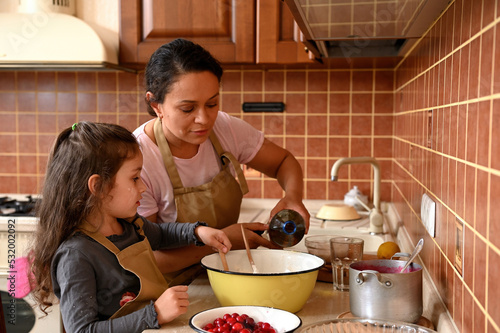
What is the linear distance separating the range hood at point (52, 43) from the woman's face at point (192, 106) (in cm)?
88

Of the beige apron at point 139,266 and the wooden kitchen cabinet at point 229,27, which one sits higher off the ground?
the wooden kitchen cabinet at point 229,27

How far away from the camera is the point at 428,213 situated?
1213mm

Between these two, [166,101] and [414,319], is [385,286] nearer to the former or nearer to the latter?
[414,319]

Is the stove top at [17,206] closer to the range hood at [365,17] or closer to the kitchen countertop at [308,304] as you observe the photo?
the kitchen countertop at [308,304]

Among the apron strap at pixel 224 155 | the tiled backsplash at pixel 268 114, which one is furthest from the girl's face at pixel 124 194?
the tiled backsplash at pixel 268 114

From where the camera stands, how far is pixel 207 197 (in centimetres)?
155

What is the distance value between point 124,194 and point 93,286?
21 cm

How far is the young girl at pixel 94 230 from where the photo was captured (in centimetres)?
112

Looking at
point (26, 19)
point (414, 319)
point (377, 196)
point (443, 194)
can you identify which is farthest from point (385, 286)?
point (26, 19)

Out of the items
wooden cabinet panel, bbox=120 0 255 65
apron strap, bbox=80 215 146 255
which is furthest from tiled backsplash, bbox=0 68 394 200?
apron strap, bbox=80 215 146 255

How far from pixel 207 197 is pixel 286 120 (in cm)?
111

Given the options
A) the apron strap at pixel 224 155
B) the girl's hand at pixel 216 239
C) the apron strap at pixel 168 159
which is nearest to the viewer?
the girl's hand at pixel 216 239

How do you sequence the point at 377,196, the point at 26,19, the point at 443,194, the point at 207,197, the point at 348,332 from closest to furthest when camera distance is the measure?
the point at 348,332 → the point at 443,194 → the point at 207,197 → the point at 377,196 → the point at 26,19

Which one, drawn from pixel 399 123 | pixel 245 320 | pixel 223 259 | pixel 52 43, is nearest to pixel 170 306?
pixel 245 320
